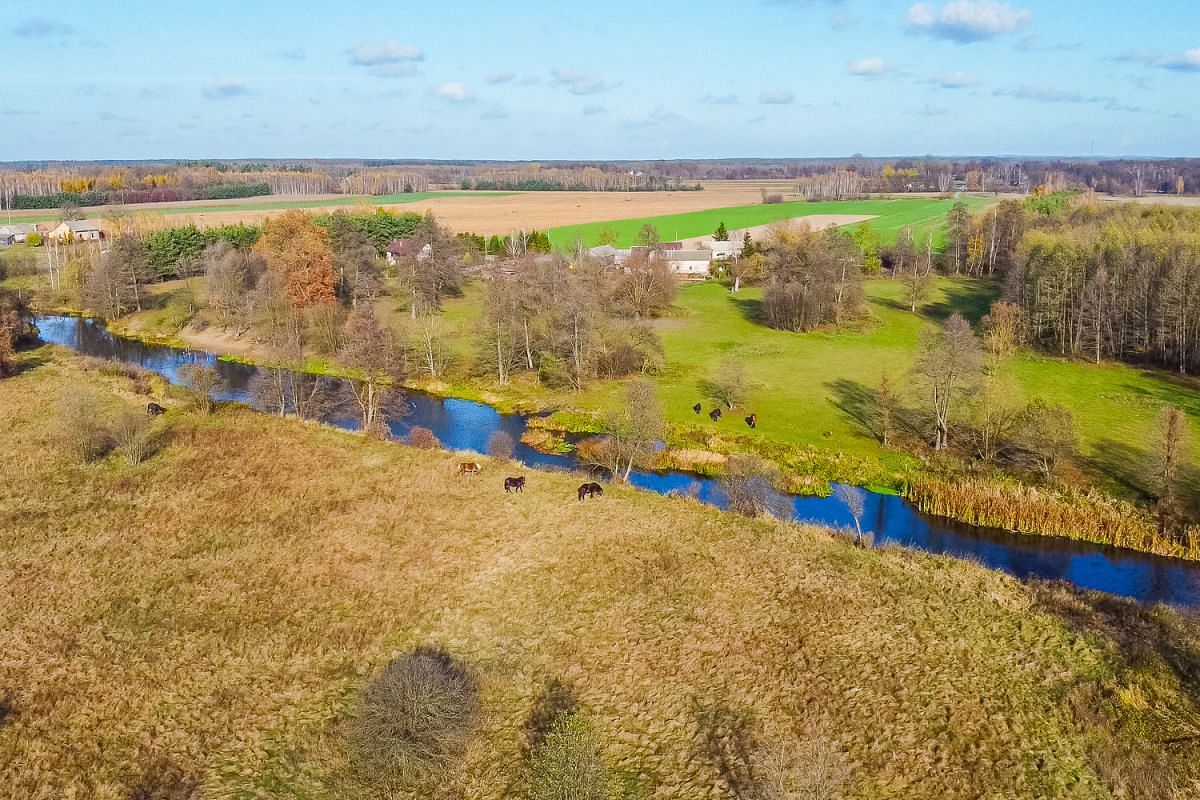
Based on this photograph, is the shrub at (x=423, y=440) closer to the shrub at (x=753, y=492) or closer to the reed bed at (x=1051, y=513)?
the shrub at (x=753, y=492)

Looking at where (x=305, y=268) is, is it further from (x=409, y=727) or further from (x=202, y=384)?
(x=409, y=727)

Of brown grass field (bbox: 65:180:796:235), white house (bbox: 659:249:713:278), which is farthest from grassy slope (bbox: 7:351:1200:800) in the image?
brown grass field (bbox: 65:180:796:235)

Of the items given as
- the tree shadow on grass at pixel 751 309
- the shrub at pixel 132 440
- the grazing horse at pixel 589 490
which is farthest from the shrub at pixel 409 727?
the tree shadow on grass at pixel 751 309

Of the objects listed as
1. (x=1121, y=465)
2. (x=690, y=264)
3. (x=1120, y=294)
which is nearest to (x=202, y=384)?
(x=1121, y=465)

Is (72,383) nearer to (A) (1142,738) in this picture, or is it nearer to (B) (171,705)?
(B) (171,705)

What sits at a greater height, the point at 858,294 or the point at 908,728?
the point at 858,294

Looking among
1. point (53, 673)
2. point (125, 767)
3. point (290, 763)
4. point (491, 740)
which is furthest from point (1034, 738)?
point (53, 673)
